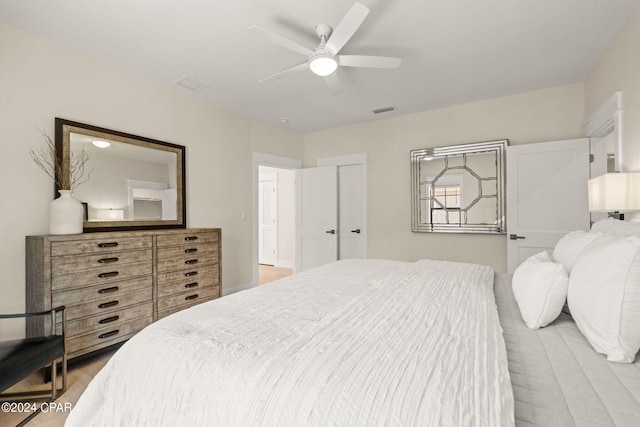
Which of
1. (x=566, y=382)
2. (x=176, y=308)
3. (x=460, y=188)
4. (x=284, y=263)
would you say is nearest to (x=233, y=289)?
(x=176, y=308)

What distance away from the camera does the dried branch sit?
2357 mm

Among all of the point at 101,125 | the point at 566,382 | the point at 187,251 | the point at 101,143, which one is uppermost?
the point at 101,125

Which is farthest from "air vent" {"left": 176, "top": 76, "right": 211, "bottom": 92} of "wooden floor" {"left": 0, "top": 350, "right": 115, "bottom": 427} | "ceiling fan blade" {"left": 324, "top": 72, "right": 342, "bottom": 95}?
"wooden floor" {"left": 0, "top": 350, "right": 115, "bottom": 427}

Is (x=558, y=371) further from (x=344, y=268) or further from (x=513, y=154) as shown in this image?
(x=513, y=154)

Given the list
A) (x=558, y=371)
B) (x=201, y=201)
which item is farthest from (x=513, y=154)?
(x=201, y=201)

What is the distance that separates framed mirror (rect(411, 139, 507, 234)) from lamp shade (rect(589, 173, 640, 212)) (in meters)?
1.78

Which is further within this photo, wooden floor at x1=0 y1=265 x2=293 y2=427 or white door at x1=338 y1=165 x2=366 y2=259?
white door at x1=338 y1=165 x2=366 y2=259

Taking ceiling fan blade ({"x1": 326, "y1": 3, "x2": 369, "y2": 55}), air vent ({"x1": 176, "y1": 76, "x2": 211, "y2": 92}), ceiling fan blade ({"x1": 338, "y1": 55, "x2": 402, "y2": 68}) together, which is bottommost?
ceiling fan blade ({"x1": 338, "y1": 55, "x2": 402, "y2": 68})

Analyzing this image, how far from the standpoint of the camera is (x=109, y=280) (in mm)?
2338

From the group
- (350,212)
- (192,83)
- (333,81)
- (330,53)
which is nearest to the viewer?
(330,53)

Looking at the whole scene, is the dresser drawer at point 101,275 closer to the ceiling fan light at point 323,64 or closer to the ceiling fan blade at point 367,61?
the ceiling fan light at point 323,64

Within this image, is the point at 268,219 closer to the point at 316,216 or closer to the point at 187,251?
the point at 316,216

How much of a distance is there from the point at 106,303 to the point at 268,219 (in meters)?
4.56

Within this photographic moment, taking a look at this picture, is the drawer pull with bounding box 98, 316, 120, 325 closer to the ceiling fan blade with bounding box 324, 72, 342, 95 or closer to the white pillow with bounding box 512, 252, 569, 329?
the ceiling fan blade with bounding box 324, 72, 342, 95
